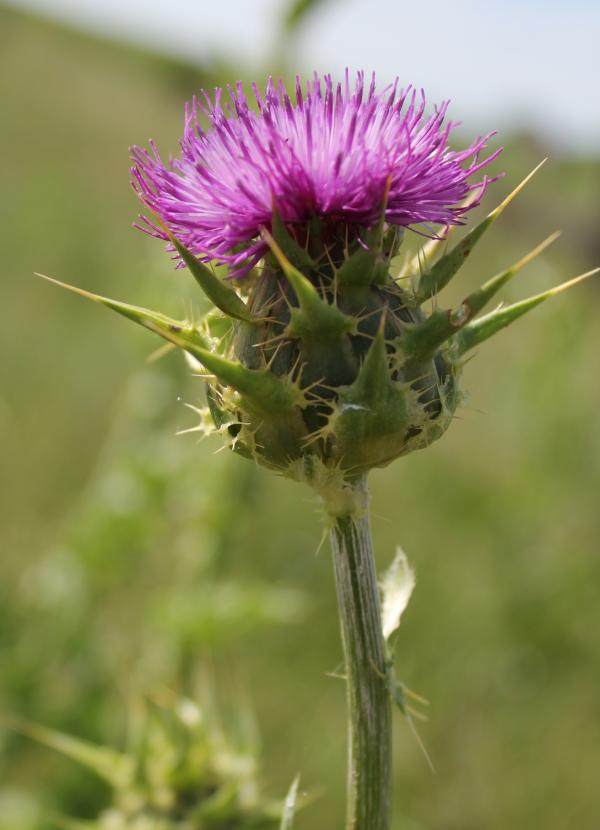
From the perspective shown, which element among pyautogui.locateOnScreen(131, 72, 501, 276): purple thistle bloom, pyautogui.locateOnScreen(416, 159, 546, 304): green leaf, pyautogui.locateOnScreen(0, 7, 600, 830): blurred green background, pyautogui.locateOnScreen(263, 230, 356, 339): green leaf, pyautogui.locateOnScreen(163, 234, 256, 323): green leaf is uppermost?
pyautogui.locateOnScreen(0, 7, 600, 830): blurred green background

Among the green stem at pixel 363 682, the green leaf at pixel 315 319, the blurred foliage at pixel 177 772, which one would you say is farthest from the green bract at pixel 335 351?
the blurred foliage at pixel 177 772

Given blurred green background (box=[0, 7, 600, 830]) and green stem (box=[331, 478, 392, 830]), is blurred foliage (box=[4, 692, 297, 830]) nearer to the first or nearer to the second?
blurred green background (box=[0, 7, 600, 830])

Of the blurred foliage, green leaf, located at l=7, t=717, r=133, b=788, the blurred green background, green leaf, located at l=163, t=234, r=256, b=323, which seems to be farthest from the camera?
the blurred green background

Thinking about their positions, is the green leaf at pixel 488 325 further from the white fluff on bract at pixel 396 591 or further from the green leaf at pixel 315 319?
the white fluff on bract at pixel 396 591

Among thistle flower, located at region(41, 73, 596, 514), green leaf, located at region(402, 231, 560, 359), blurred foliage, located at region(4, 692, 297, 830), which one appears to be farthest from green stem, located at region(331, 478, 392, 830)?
blurred foliage, located at region(4, 692, 297, 830)

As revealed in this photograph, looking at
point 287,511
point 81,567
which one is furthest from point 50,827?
point 287,511

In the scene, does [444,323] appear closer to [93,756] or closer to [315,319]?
[315,319]

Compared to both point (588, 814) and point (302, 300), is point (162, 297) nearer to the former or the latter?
point (302, 300)
